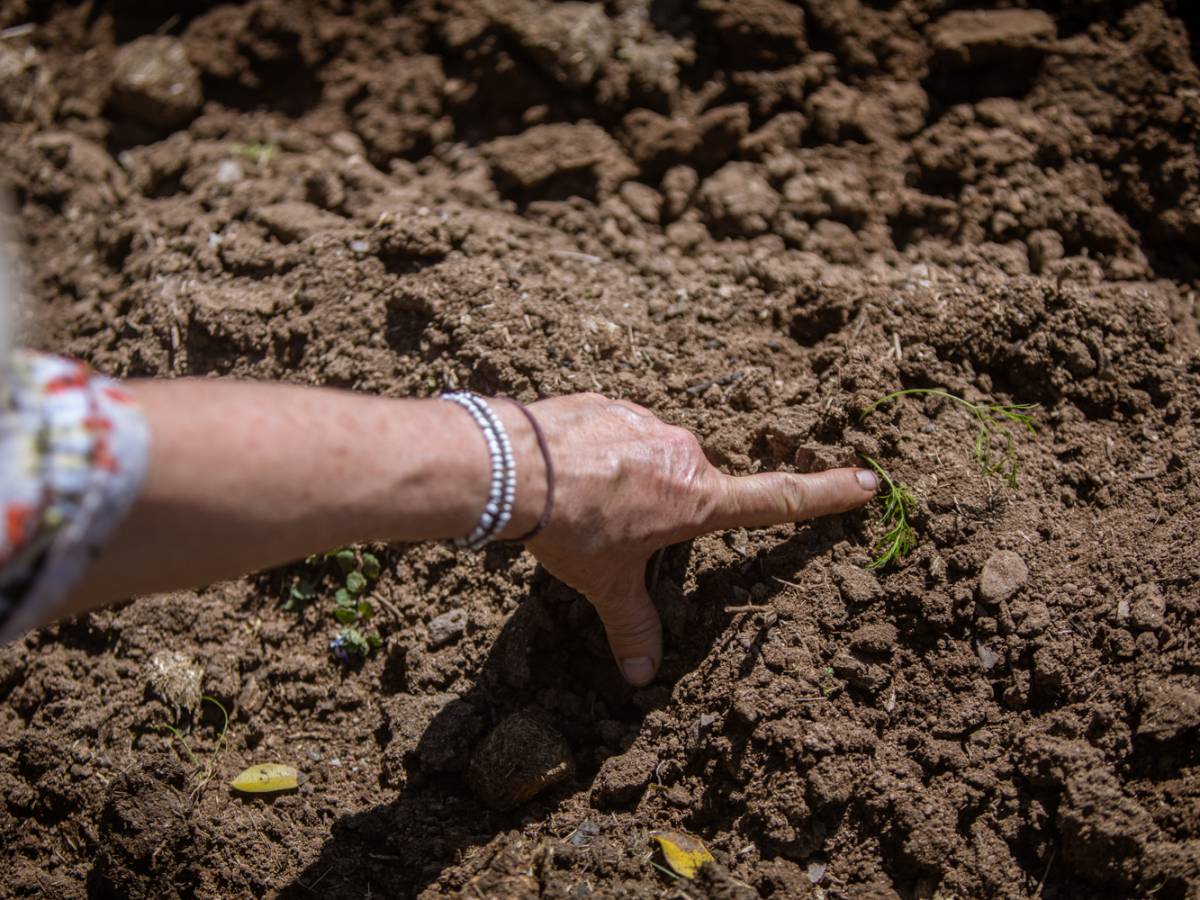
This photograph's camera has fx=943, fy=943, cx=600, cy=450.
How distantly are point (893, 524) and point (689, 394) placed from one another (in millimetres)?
763

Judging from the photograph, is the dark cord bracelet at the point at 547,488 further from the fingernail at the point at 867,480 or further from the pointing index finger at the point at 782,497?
the fingernail at the point at 867,480

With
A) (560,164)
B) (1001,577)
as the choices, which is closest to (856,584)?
(1001,577)

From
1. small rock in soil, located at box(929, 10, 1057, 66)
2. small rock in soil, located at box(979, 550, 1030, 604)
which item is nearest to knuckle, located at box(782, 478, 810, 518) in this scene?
small rock in soil, located at box(979, 550, 1030, 604)

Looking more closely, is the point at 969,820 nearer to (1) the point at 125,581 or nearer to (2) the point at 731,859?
(2) the point at 731,859

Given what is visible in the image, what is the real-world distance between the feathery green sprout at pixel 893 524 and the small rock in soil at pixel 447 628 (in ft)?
4.13

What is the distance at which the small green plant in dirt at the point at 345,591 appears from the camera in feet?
9.98

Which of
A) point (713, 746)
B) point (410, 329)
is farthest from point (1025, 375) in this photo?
point (410, 329)

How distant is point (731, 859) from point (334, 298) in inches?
90.1

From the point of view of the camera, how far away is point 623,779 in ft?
8.77

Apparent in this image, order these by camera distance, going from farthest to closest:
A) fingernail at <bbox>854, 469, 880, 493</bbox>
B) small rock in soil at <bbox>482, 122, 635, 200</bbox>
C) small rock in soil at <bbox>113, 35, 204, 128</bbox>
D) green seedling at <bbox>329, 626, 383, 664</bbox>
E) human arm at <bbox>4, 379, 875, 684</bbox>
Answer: small rock in soil at <bbox>113, 35, 204, 128</bbox> < small rock in soil at <bbox>482, 122, 635, 200</bbox> < green seedling at <bbox>329, 626, 383, 664</bbox> < fingernail at <bbox>854, 469, 880, 493</bbox> < human arm at <bbox>4, 379, 875, 684</bbox>

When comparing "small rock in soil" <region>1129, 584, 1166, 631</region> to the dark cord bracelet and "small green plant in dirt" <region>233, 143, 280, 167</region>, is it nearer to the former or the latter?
the dark cord bracelet

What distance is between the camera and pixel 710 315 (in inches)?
131

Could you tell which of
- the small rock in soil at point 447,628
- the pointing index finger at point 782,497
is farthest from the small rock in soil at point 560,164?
the small rock in soil at point 447,628

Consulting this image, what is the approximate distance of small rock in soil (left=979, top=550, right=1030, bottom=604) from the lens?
2.69m
